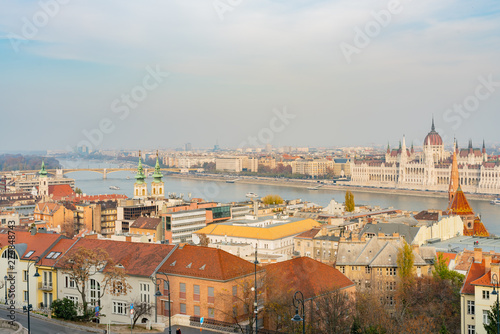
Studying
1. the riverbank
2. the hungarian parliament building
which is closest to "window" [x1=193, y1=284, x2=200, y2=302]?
the riverbank

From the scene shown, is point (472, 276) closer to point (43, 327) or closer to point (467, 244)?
point (467, 244)

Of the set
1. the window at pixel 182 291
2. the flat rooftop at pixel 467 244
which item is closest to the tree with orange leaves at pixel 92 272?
the window at pixel 182 291

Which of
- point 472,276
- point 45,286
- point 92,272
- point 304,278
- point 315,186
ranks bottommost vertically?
point 315,186

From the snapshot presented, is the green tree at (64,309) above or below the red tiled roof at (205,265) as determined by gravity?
below

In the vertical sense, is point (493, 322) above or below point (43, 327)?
above

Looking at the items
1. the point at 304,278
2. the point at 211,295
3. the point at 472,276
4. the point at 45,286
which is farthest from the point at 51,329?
the point at 472,276

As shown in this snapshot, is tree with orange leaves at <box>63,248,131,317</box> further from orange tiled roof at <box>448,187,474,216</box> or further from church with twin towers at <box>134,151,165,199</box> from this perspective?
church with twin towers at <box>134,151,165,199</box>

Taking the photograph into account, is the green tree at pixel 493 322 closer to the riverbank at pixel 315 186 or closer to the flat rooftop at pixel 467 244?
the flat rooftop at pixel 467 244
